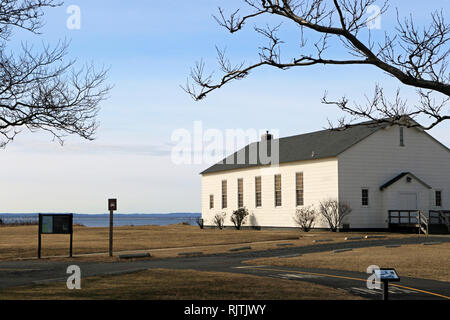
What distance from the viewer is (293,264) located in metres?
20.6

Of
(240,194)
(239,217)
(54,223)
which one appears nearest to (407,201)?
(239,217)

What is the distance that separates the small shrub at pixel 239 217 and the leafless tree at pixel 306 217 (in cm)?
703

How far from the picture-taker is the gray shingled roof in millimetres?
43481

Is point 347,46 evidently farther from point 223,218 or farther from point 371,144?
point 223,218

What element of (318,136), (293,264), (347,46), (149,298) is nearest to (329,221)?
(318,136)

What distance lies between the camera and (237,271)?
714 inches

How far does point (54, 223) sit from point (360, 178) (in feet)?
77.0

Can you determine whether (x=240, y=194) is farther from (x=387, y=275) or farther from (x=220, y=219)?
(x=387, y=275)

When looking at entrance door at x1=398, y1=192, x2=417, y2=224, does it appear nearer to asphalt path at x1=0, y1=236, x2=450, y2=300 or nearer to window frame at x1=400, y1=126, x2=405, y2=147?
window frame at x1=400, y1=126, x2=405, y2=147

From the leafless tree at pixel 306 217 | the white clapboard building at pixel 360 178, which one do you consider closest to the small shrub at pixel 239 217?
the white clapboard building at pixel 360 178

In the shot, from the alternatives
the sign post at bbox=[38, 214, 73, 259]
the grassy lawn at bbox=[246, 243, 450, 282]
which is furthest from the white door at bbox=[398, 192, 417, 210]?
the sign post at bbox=[38, 214, 73, 259]

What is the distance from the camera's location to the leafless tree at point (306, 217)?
43844mm

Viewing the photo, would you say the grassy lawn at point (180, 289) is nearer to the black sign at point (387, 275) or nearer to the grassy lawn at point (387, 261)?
the black sign at point (387, 275)

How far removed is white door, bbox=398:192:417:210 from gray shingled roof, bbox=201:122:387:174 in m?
4.94
